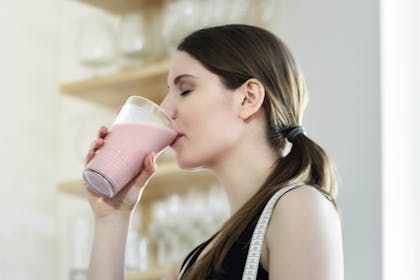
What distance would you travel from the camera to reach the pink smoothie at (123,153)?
1.60 metres

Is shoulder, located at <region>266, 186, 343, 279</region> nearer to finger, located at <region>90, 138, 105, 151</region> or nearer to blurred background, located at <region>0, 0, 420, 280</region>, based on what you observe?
finger, located at <region>90, 138, 105, 151</region>

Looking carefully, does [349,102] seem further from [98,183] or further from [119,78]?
[98,183]

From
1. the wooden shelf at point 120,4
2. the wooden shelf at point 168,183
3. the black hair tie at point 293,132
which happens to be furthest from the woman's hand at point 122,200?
the wooden shelf at point 120,4

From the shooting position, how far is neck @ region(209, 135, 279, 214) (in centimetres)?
156

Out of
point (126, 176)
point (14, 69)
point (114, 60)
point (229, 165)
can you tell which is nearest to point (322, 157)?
point (229, 165)

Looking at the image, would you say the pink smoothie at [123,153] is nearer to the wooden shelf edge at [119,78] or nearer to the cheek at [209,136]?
the cheek at [209,136]

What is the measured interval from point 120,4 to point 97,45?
0.16 m

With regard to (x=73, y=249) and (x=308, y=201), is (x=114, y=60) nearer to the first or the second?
(x=73, y=249)

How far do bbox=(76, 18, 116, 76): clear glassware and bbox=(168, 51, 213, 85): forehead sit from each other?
1530 millimetres

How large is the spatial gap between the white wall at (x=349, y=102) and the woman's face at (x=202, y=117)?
0.87 meters

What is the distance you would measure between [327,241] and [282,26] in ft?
4.38

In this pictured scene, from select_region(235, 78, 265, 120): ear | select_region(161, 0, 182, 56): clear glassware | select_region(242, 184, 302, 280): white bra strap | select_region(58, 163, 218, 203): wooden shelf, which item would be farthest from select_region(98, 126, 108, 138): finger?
select_region(161, 0, 182, 56): clear glassware

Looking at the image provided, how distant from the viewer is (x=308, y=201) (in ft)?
4.63

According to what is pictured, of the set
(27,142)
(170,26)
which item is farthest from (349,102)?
(27,142)
